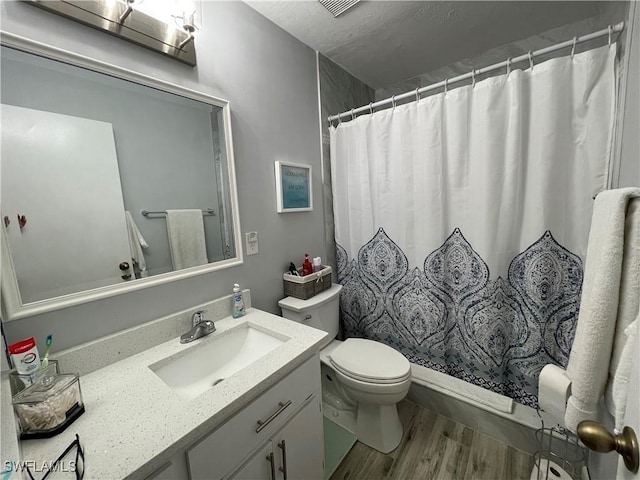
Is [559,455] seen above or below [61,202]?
below

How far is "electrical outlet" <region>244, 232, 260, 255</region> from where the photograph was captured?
52.7 inches

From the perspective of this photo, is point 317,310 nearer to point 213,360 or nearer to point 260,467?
point 213,360

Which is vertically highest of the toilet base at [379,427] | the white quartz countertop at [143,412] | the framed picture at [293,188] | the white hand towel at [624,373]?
the framed picture at [293,188]

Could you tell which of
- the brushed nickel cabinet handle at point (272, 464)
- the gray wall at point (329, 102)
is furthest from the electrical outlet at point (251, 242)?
the brushed nickel cabinet handle at point (272, 464)

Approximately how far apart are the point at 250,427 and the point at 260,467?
0.16 metres

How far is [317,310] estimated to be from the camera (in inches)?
60.1

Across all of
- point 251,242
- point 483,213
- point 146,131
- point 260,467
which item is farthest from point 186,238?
point 483,213

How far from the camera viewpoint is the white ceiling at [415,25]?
1.34m

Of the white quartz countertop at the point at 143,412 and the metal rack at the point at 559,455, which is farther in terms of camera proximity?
the metal rack at the point at 559,455

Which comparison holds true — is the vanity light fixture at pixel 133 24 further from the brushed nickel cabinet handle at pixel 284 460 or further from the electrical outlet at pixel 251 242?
the brushed nickel cabinet handle at pixel 284 460

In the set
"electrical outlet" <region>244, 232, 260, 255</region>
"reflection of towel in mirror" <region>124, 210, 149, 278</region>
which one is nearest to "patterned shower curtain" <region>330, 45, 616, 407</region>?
"electrical outlet" <region>244, 232, 260, 255</region>

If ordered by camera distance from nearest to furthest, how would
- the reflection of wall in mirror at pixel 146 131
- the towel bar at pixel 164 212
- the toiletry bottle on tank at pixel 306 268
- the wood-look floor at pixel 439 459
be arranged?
1. the reflection of wall in mirror at pixel 146 131
2. the towel bar at pixel 164 212
3. the wood-look floor at pixel 439 459
4. the toiletry bottle on tank at pixel 306 268

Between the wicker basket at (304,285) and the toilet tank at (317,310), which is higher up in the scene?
the wicker basket at (304,285)

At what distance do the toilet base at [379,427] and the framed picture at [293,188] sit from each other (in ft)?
4.04
